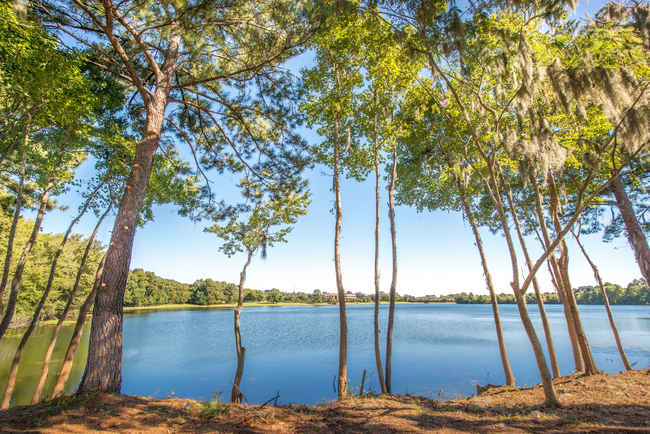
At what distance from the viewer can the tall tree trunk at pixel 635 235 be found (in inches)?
284

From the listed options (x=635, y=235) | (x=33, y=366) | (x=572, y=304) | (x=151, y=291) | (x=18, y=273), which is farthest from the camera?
(x=151, y=291)

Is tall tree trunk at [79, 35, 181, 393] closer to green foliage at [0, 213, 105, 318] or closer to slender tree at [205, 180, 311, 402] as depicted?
slender tree at [205, 180, 311, 402]

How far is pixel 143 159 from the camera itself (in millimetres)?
4926

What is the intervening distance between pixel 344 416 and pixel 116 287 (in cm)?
402

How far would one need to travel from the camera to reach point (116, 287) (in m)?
4.12

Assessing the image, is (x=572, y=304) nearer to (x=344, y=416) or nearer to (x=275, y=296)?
(x=344, y=416)

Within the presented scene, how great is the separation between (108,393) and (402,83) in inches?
361

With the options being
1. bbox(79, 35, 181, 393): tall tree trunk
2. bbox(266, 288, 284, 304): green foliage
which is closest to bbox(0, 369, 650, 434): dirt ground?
bbox(79, 35, 181, 393): tall tree trunk

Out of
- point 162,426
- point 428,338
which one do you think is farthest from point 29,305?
point 428,338

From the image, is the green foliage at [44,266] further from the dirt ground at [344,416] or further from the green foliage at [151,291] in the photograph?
the green foliage at [151,291]

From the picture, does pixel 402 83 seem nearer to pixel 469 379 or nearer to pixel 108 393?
pixel 108 393

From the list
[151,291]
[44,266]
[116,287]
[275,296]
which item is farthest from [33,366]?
[275,296]

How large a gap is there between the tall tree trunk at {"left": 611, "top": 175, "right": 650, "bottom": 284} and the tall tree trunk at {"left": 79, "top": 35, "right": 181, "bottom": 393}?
11198 mm

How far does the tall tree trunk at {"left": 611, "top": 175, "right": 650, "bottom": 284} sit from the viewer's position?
7.22m
